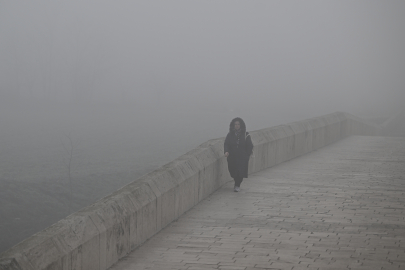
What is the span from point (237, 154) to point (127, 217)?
379 cm

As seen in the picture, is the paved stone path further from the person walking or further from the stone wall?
the person walking

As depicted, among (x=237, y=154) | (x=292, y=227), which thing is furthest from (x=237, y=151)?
(x=292, y=227)

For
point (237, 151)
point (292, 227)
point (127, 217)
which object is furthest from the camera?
point (237, 151)

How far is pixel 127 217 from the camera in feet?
20.1

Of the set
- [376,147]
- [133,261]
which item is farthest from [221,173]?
[376,147]

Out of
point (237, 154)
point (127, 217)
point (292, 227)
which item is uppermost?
point (237, 154)

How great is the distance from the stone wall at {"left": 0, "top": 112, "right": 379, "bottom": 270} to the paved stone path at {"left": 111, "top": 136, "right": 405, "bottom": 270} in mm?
190

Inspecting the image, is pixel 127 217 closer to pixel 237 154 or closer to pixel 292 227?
pixel 292 227

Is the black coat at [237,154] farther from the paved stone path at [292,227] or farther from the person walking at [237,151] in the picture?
the paved stone path at [292,227]

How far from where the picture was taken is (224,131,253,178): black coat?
9516mm

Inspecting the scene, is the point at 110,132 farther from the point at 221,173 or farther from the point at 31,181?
the point at 221,173

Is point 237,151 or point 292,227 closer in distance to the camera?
point 292,227

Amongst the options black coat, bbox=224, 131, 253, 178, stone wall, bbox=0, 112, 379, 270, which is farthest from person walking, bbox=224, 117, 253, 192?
stone wall, bbox=0, 112, 379, 270

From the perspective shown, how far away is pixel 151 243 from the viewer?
6645mm
